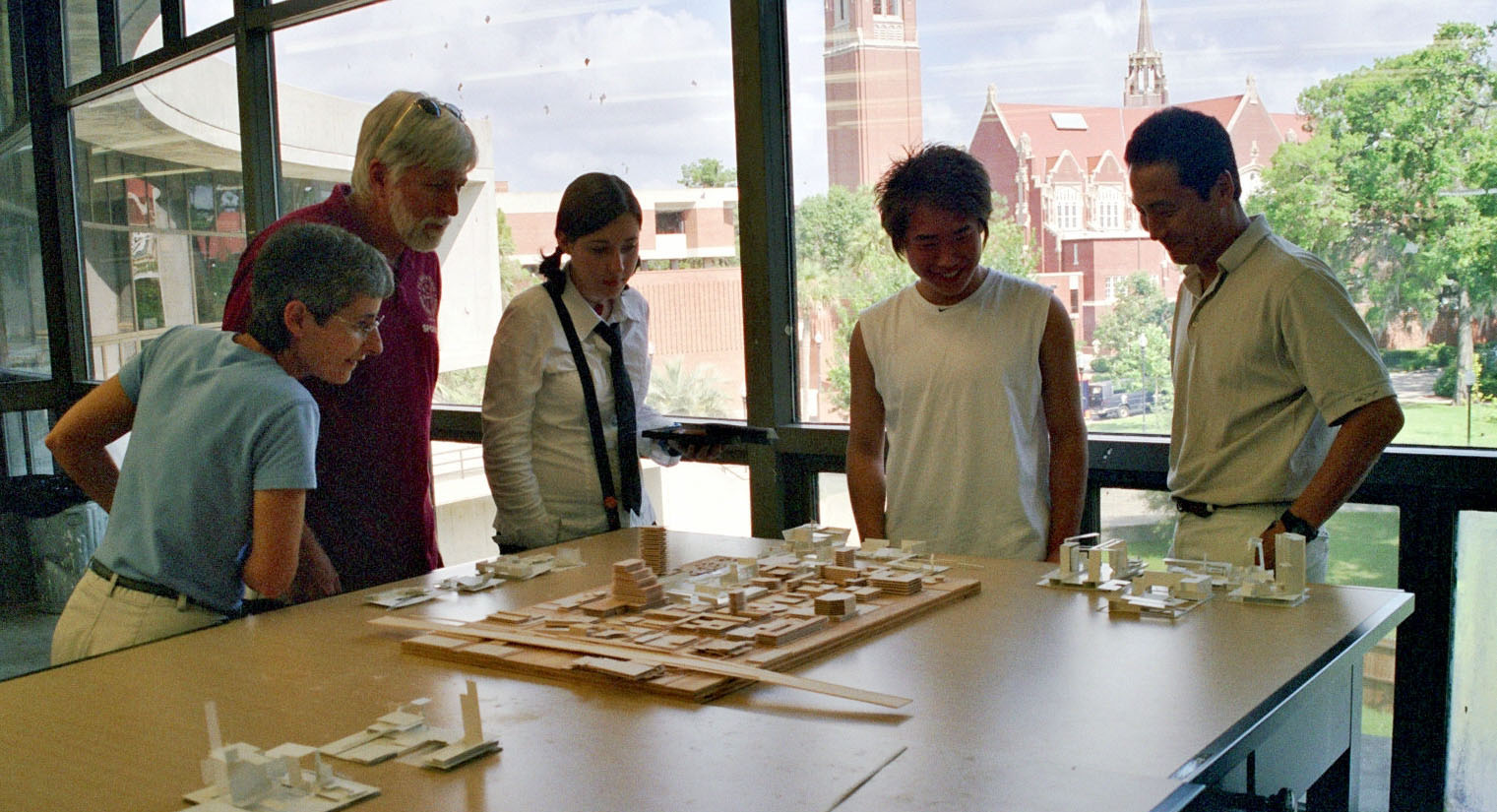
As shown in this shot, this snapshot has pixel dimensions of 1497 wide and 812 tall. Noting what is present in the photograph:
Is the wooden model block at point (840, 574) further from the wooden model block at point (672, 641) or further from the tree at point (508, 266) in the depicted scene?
the tree at point (508, 266)

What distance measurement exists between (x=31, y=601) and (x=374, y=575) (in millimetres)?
4778

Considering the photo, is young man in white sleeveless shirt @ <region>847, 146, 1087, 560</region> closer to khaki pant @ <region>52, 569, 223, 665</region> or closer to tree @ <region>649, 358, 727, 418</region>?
khaki pant @ <region>52, 569, 223, 665</region>

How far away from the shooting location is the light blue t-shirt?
1979 mm

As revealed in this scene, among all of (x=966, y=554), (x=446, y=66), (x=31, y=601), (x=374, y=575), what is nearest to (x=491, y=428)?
(x=374, y=575)

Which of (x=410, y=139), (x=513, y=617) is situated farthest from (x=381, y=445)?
(x=513, y=617)

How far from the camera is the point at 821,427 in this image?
12.0 feet

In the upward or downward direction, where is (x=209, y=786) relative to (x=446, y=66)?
downward

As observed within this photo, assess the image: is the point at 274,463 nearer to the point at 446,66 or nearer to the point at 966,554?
the point at 966,554

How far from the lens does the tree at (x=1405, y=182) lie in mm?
2713

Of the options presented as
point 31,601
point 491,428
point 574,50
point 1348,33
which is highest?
point 574,50

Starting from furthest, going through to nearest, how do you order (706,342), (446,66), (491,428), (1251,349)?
(446,66) < (706,342) < (491,428) < (1251,349)

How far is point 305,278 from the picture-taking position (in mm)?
2105

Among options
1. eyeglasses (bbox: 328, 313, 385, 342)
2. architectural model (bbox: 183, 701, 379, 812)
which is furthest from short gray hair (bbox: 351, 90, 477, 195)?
architectural model (bbox: 183, 701, 379, 812)

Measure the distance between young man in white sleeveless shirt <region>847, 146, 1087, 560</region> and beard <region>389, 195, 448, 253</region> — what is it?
94cm
